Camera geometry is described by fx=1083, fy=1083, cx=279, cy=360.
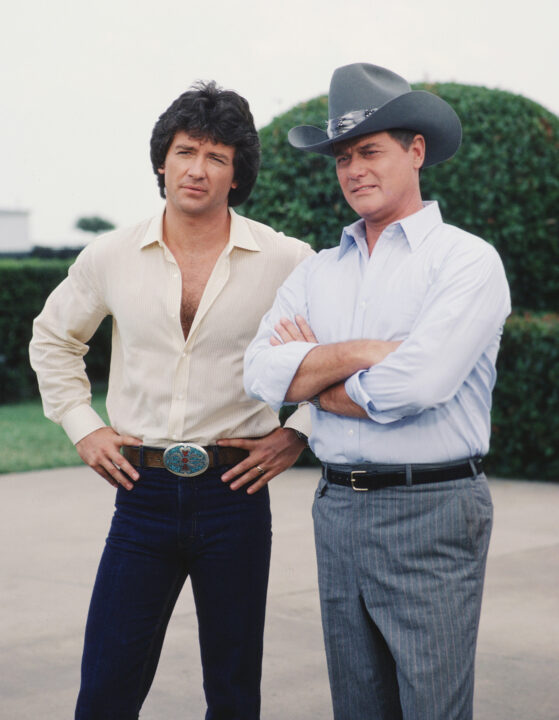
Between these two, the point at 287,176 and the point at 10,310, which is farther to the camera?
the point at 10,310

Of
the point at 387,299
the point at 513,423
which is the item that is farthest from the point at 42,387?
the point at 513,423

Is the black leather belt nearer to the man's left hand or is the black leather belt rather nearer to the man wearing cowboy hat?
the man wearing cowboy hat

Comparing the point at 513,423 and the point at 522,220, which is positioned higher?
the point at 522,220

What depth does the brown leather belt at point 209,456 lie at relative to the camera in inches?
124

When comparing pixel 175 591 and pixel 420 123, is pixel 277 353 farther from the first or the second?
pixel 175 591

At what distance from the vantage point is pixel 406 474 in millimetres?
2713

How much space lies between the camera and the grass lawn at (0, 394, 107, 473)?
9.94 meters

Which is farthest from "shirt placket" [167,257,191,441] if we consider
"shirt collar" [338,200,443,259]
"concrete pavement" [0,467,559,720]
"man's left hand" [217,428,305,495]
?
"concrete pavement" [0,467,559,720]

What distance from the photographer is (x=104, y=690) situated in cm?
305

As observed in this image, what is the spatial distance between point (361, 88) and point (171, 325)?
2.85ft

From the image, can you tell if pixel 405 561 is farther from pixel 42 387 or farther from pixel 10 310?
pixel 10 310

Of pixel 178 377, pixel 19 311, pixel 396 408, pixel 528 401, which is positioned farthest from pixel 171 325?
pixel 19 311

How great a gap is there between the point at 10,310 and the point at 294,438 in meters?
12.7

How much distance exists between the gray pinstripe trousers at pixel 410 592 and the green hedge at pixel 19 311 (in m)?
13.1
